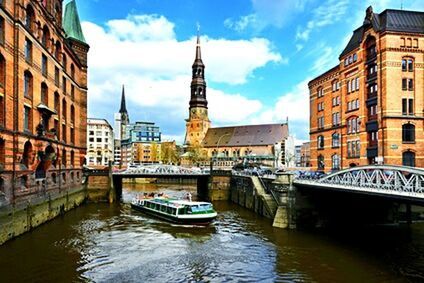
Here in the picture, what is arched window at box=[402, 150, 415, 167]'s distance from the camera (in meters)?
37.7

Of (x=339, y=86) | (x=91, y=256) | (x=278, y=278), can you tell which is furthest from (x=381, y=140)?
(x=91, y=256)

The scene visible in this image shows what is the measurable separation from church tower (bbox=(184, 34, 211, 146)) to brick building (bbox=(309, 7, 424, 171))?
75.3 metres

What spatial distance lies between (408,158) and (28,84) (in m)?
37.4

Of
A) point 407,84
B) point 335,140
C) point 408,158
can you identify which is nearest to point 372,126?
point 408,158

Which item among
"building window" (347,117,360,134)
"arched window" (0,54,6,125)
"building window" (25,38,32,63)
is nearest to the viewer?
"arched window" (0,54,6,125)

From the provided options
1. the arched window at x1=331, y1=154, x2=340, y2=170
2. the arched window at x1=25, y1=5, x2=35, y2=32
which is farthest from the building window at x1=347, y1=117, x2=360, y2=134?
the arched window at x1=25, y1=5, x2=35, y2=32

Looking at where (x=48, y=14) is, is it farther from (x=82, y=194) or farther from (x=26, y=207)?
(x=82, y=194)

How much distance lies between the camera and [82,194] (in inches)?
1961

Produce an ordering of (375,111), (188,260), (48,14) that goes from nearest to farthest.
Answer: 1. (188,260)
2. (48,14)
3. (375,111)

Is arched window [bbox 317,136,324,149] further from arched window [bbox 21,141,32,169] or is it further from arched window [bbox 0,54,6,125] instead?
arched window [bbox 0,54,6,125]

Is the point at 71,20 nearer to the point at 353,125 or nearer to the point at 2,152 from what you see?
the point at 2,152

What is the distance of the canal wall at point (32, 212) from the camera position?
79.6 ft

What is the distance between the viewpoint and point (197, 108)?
123 meters

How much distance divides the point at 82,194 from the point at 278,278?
3730 cm
